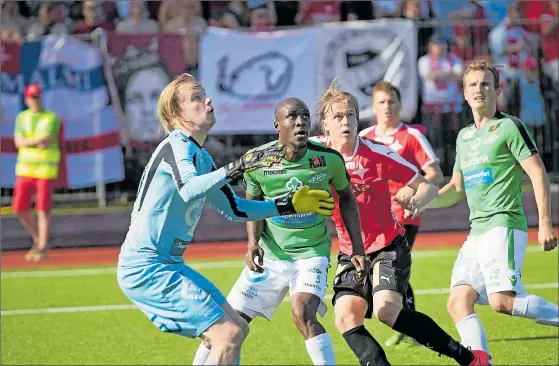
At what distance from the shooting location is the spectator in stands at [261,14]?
17.3 metres

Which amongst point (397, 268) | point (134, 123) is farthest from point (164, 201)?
point (134, 123)

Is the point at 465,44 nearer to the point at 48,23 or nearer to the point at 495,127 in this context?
the point at 48,23

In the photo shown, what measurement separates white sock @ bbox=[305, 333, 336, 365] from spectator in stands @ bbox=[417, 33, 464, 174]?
10.5 metres

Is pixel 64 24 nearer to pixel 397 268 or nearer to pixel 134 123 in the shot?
pixel 134 123

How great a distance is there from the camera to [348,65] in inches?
659

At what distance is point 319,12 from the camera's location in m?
17.7

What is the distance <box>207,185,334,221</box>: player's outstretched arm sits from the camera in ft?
18.2

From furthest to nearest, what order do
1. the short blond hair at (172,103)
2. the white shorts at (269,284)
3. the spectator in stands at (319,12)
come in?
the spectator in stands at (319,12) < the white shorts at (269,284) < the short blond hair at (172,103)

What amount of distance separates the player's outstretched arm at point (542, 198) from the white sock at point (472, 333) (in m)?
0.69

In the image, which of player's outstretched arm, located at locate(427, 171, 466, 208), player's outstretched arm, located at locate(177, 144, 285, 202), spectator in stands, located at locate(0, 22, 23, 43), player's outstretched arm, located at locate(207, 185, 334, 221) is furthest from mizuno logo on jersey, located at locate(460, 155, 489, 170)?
spectator in stands, located at locate(0, 22, 23, 43)

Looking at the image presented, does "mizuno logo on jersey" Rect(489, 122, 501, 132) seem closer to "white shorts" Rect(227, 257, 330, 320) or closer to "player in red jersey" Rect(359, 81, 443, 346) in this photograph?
"white shorts" Rect(227, 257, 330, 320)

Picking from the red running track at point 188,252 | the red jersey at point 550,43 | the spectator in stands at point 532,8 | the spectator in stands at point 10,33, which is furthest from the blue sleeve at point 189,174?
the spectator in stands at point 532,8

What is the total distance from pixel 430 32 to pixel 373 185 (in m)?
10.2

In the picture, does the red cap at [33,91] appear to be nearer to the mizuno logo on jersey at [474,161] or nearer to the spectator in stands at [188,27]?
the spectator in stands at [188,27]
